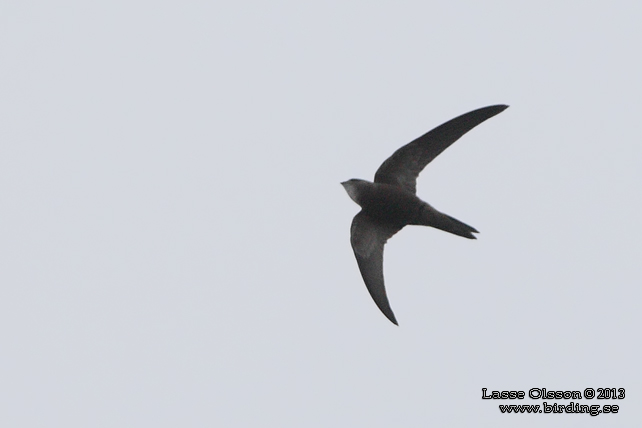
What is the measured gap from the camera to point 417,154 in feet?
26.4

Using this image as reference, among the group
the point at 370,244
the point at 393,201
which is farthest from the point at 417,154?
the point at 370,244

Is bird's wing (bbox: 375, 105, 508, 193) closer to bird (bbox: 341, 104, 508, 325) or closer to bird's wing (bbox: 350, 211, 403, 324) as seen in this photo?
bird (bbox: 341, 104, 508, 325)

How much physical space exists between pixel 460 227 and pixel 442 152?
1.11m

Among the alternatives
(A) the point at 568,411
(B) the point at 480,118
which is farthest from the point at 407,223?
(A) the point at 568,411

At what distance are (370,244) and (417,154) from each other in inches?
53.7

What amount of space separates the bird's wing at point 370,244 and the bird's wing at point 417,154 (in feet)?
1.94

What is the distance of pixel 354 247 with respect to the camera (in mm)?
8094

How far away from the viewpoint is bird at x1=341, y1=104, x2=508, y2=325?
7.79 m

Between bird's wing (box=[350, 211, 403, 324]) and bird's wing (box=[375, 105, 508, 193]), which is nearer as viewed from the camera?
bird's wing (box=[375, 105, 508, 193])

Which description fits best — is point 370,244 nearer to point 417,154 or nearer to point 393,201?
point 393,201

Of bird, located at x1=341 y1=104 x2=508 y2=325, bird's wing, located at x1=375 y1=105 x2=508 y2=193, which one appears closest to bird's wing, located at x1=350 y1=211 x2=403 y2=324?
bird, located at x1=341 y1=104 x2=508 y2=325

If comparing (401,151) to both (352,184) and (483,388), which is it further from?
(483,388)

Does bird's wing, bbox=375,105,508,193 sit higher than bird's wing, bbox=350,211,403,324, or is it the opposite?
bird's wing, bbox=375,105,508,193

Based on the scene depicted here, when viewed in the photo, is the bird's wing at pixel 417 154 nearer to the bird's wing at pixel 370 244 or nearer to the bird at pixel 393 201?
the bird at pixel 393 201
